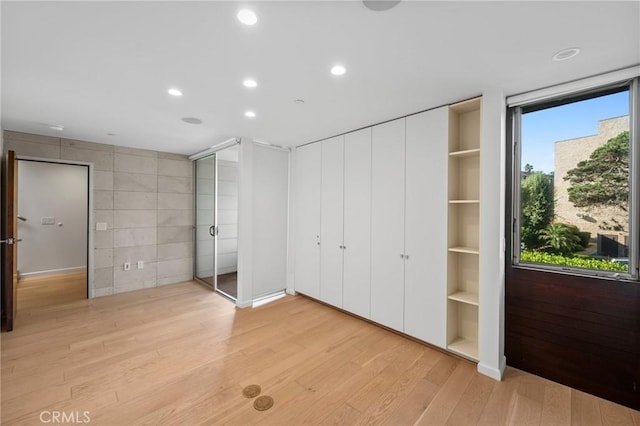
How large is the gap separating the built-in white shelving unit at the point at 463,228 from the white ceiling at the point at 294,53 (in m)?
0.41

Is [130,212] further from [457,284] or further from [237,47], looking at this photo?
[457,284]

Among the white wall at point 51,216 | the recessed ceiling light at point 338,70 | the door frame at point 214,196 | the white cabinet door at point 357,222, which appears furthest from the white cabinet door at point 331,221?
the white wall at point 51,216

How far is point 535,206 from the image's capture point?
7.87ft

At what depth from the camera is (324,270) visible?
12.7ft

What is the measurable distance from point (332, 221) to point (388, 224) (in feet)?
3.07

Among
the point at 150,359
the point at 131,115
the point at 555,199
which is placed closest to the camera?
the point at 555,199

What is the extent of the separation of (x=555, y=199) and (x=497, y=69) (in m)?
1.30

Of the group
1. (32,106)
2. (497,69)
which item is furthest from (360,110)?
(32,106)

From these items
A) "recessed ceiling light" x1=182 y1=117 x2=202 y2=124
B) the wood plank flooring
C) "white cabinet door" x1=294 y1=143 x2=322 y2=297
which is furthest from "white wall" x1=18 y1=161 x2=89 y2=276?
"white cabinet door" x1=294 y1=143 x2=322 y2=297

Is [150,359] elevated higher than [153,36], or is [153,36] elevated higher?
[153,36]

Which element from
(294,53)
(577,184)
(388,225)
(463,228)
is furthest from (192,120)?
(577,184)

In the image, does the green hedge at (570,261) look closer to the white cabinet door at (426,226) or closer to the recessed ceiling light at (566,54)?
the white cabinet door at (426,226)

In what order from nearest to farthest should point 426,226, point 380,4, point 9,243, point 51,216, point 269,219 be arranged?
1. point 380,4
2. point 426,226
3. point 9,243
4. point 269,219
5. point 51,216

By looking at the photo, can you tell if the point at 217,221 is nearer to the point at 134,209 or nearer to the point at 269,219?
the point at 269,219
